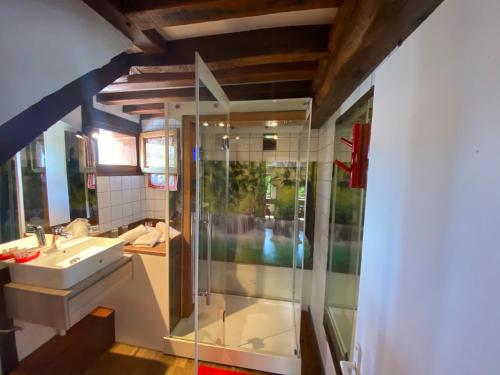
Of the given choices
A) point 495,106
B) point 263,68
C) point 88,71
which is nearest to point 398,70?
point 495,106

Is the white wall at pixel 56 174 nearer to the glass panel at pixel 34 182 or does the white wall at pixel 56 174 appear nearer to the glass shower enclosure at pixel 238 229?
the glass panel at pixel 34 182

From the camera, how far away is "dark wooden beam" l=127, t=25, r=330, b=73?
41.8 inches

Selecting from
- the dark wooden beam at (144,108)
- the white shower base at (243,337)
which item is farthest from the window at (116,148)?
the white shower base at (243,337)

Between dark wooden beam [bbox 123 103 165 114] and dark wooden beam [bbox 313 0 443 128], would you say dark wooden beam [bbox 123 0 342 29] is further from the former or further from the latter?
dark wooden beam [bbox 123 103 165 114]

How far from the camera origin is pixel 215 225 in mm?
2131

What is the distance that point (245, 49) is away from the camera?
114cm

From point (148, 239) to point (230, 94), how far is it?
156 cm

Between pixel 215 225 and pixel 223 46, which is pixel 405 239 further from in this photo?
pixel 215 225

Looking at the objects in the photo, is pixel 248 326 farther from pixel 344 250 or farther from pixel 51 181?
pixel 51 181

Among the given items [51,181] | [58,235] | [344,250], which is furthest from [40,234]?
[344,250]

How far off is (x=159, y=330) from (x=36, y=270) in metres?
1.09

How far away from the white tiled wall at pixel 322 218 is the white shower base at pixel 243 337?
21 centimetres

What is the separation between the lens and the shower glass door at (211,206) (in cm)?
167

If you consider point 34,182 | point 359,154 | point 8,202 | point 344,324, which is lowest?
point 344,324
